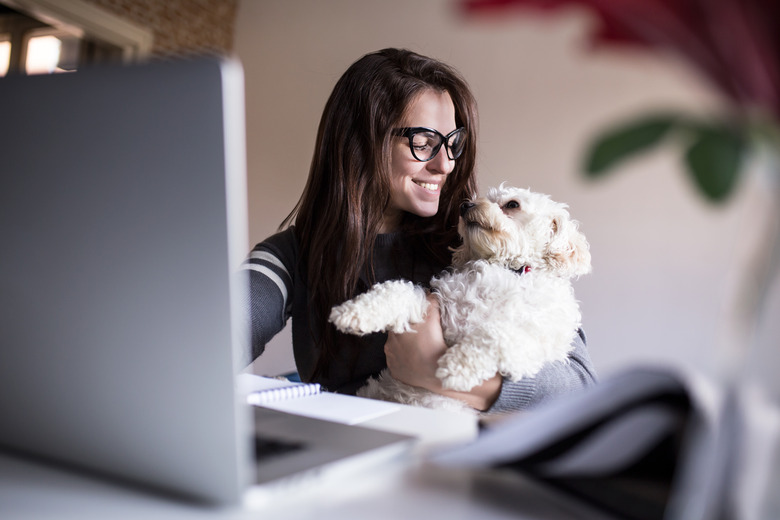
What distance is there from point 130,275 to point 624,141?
1.25 feet

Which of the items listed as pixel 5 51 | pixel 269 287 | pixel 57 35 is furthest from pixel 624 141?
pixel 5 51

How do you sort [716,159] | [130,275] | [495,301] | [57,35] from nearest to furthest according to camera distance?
[716,159] → [130,275] → [495,301] → [57,35]

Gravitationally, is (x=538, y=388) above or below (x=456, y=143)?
below

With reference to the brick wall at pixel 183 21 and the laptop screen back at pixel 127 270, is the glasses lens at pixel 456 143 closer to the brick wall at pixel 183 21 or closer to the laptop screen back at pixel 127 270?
the laptop screen back at pixel 127 270

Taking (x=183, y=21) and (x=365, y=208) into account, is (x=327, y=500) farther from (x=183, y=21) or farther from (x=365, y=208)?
(x=183, y=21)

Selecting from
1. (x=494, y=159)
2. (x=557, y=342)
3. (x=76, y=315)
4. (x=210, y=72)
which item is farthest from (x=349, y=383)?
(x=494, y=159)

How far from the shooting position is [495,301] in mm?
1462

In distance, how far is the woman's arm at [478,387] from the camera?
1310 millimetres

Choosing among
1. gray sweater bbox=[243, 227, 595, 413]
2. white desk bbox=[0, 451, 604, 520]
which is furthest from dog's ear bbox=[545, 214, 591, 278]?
white desk bbox=[0, 451, 604, 520]

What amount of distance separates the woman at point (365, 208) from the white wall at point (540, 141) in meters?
1.38

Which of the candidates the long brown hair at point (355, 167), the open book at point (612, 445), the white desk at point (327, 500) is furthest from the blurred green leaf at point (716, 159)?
the long brown hair at point (355, 167)

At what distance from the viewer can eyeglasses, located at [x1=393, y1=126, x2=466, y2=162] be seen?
1665 millimetres

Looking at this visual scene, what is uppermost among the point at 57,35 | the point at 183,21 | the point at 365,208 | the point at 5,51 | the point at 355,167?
the point at 183,21

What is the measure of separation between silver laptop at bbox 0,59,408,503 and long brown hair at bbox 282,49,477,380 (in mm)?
978
